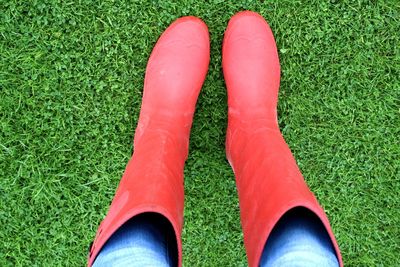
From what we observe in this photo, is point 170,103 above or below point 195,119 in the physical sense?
above

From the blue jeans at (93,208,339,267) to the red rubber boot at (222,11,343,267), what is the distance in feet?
0.18

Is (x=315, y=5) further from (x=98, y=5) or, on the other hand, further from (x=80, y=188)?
(x=80, y=188)

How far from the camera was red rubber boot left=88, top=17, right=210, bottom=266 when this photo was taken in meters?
1.61

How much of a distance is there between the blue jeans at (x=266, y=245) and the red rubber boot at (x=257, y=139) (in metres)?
0.06

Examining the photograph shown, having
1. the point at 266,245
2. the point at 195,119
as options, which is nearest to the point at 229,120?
the point at 195,119

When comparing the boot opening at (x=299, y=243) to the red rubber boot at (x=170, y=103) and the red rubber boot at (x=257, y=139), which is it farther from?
the red rubber boot at (x=170, y=103)

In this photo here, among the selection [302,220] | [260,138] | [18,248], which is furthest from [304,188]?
[18,248]

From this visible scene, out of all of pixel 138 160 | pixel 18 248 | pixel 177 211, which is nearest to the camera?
pixel 177 211

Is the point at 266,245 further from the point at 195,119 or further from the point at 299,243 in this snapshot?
the point at 195,119

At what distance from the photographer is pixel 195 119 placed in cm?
203

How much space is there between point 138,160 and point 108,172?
0.44 metres

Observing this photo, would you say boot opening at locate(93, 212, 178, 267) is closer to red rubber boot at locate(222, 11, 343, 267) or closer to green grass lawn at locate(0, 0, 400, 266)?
red rubber boot at locate(222, 11, 343, 267)

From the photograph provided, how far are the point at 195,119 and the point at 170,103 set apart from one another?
18cm

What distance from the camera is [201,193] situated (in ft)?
6.81
